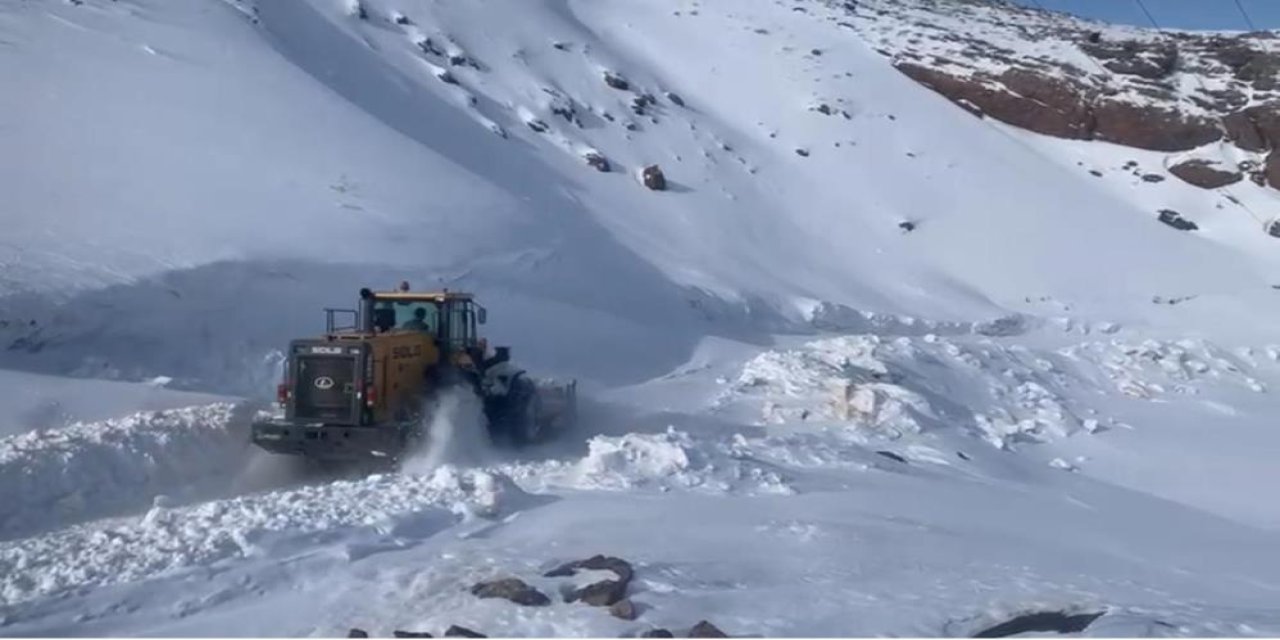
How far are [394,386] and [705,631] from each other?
634 centimetres

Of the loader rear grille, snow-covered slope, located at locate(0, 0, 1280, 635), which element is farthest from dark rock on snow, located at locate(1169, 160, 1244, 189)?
the loader rear grille

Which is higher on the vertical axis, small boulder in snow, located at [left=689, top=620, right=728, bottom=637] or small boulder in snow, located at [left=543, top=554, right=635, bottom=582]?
small boulder in snow, located at [left=543, top=554, right=635, bottom=582]

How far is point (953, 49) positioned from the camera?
4253 cm

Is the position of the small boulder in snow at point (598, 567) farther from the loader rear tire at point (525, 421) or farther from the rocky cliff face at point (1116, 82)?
the rocky cliff face at point (1116, 82)

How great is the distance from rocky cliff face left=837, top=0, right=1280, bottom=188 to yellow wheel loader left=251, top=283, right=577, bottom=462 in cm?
2689

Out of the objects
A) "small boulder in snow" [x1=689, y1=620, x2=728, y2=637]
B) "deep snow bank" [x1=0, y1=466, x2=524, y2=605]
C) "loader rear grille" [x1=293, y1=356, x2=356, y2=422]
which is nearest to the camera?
"small boulder in snow" [x1=689, y1=620, x2=728, y2=637]

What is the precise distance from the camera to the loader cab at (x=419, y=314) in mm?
14742

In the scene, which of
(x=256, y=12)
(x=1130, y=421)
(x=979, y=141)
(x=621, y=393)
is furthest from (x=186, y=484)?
(x=979, y=141)

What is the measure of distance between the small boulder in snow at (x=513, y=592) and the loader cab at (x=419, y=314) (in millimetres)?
6492

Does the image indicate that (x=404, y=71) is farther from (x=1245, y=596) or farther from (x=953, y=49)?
(x=1245, y=596)

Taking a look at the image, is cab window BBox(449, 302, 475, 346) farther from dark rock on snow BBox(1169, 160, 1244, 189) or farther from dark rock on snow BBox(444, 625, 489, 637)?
dark rock on snow BBox(1169, 160, 1244, 189)

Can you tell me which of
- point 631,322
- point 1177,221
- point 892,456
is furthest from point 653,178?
point 892,456

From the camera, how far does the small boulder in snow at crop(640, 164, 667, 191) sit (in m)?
31.3

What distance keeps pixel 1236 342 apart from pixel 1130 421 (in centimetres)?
836
